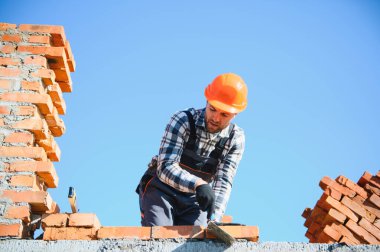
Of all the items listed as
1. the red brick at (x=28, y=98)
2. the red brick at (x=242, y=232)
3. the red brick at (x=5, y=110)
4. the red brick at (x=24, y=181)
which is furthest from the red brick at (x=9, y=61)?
the red brick at (x=242, y=232)

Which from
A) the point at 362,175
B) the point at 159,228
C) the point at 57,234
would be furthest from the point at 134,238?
the point at 362,175

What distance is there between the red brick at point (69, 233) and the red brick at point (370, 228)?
3.03 meters

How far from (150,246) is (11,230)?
927 millimetres

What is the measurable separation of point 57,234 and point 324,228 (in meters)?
2.92

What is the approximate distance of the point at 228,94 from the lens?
3.67 metres

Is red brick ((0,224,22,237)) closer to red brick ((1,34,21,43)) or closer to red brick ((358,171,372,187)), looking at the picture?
red brick ((1,34,21,43))

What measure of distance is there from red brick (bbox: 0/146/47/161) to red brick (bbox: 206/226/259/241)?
52.7 inches

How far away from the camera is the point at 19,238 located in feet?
10.1

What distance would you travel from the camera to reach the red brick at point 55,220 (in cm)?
313

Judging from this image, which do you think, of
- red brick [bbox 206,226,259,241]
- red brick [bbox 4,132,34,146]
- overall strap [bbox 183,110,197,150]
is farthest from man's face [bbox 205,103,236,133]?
red brick [bbox 4,132,34,146]

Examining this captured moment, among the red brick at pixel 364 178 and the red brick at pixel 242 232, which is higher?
the red brick at pixel 364 178

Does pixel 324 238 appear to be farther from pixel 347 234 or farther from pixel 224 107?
pixel 224 107

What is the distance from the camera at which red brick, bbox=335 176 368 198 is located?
5117mm

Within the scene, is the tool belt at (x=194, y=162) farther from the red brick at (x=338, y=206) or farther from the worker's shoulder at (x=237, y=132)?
the red brick at (x=338, y=206)
